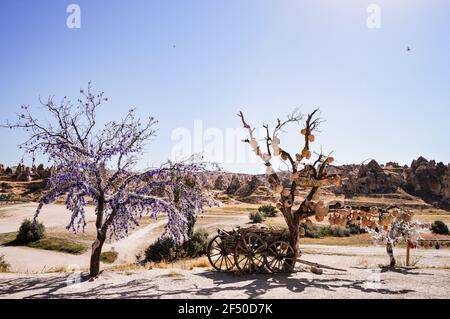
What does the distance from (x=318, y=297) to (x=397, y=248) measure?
67.6 feet

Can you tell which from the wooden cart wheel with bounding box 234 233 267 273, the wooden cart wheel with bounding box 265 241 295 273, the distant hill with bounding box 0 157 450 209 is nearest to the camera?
the wooden cart wheel with bounding box 234 233 267 273

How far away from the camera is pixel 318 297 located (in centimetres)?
953

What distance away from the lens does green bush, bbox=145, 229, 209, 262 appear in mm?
22125

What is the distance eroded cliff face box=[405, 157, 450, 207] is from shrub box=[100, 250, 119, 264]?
229 feet

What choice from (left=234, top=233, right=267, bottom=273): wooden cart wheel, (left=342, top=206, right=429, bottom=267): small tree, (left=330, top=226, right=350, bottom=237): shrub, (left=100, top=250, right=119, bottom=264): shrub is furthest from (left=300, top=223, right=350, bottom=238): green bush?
(left=234, top=233, right=267, bottom=273): wooden cart wheel

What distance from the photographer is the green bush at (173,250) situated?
871 inches

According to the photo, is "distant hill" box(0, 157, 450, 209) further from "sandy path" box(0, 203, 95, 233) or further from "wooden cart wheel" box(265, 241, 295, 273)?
"wooden cart wheel" box(265, 241, 295, 273)

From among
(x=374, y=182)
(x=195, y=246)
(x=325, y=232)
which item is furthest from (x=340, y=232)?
(x=374, y=182)

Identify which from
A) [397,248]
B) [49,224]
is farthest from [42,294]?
[49,224]

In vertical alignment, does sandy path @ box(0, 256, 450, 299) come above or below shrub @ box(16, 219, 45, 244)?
above

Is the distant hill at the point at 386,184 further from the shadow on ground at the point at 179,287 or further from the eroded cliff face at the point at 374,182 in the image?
the shadow on ground at the point at 179,287

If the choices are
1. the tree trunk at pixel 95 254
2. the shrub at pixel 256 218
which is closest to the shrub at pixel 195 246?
the tree trunk at pixel 95 254

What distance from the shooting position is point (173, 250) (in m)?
22.5
